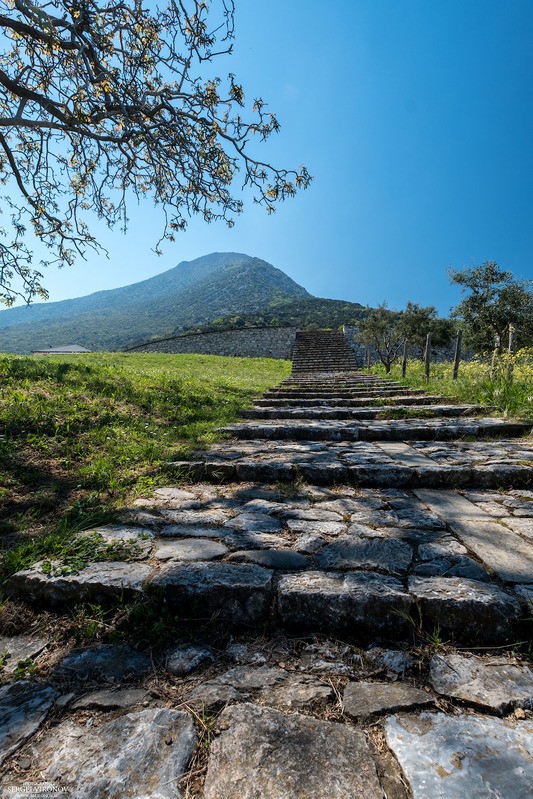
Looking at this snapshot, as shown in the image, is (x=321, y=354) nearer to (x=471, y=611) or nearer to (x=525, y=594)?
(x=525, y=594)

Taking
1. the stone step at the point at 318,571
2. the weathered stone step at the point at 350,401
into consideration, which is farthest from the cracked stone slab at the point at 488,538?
the weathered stone step at the point at 350,401

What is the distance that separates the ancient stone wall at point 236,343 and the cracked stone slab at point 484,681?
26.6 metres

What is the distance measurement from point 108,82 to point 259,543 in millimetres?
6138

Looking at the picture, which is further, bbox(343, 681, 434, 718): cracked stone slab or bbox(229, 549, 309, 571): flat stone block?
bbox(229, 549, 309, 571): flat stone block

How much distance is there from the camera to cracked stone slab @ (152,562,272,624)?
1.48m

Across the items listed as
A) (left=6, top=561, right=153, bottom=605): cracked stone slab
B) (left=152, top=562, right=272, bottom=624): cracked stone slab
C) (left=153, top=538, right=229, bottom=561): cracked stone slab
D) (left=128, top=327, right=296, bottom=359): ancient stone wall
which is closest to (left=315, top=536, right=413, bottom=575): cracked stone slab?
(left=152, top=562, right=272, bottom=624): cracked stone slab

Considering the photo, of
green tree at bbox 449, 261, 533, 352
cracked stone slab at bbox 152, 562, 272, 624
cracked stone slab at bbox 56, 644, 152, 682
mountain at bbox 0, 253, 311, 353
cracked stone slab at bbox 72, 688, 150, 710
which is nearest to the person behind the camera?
cracked stone slab at bbox 72, 688, 150, 710

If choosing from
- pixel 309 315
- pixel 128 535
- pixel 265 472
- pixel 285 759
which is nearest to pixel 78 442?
pixel 265 472

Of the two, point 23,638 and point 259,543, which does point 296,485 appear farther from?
point 23,638

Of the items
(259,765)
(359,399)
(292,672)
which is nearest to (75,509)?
(292,672)

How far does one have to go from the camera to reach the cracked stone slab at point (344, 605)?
1.40 meters

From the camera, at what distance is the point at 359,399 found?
6.56 metres

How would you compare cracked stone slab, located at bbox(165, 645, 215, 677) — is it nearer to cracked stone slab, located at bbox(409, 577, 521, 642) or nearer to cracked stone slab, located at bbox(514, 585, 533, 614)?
cracked stone slab, located at bbox(409, 577, 521, 642)

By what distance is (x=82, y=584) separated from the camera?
5.12 feet
